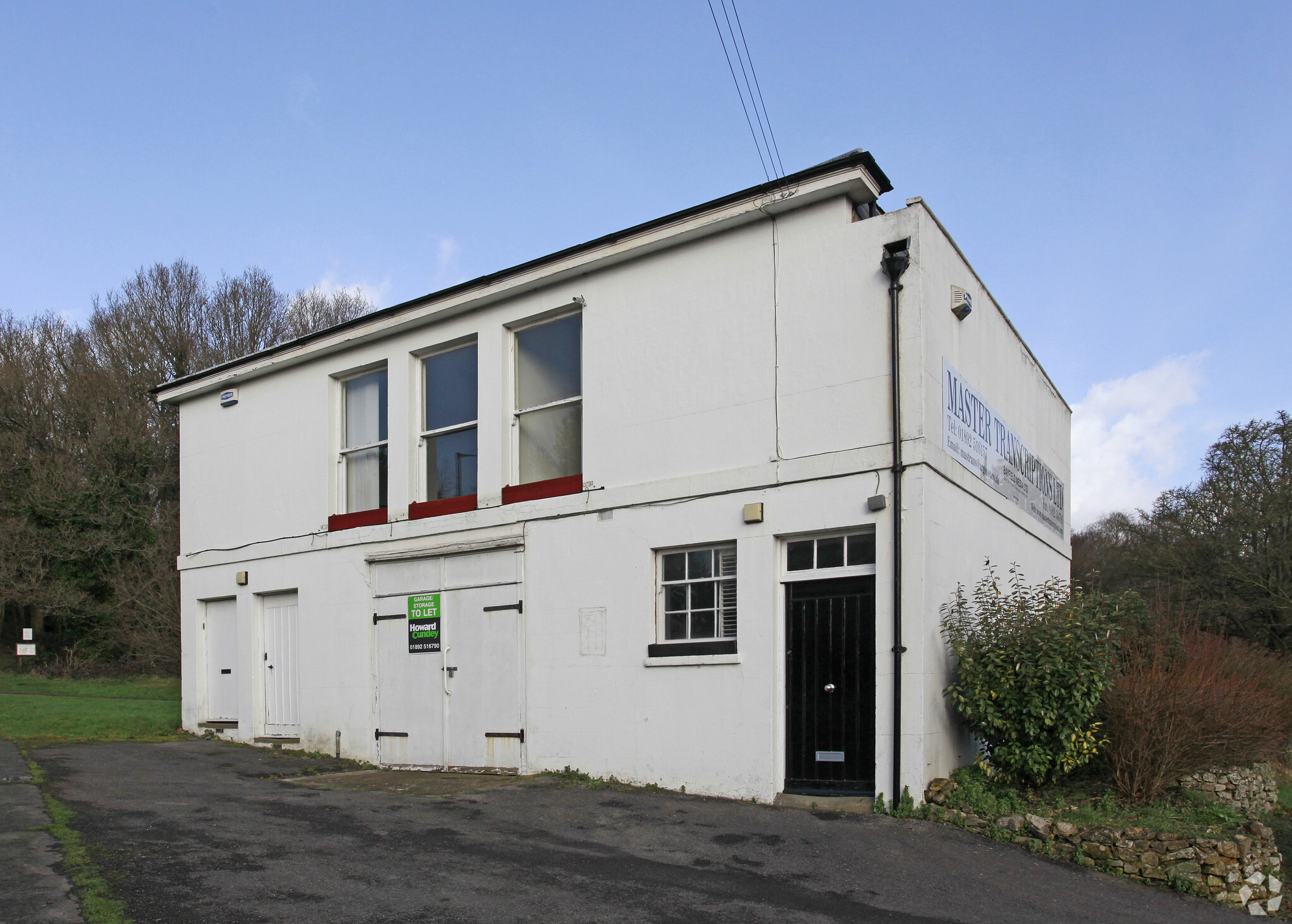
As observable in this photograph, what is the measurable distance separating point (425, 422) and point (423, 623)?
8.78 ft

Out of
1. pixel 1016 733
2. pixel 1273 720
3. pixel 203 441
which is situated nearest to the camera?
pixel 1016 733

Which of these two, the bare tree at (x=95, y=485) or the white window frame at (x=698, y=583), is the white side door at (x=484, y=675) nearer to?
the white window frame at (x=698, y=583)

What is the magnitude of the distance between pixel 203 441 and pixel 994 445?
→ 1212 cm

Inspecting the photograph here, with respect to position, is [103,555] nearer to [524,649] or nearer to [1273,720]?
[524,649]

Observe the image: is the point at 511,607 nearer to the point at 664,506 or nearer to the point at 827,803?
the point at 664,506

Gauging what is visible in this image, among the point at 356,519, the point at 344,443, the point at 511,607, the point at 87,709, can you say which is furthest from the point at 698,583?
the point at 87,709

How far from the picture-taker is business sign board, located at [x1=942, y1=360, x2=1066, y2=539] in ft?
33.0

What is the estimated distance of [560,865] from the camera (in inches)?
284

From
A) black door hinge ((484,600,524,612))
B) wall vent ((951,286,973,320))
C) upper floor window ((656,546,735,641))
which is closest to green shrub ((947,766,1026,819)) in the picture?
upper floor window ((656,546,735,641))

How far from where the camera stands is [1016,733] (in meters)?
8.62

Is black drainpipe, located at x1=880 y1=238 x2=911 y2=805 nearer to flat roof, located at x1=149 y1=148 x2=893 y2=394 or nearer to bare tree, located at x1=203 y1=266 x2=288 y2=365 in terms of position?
flat roof, located at x1=149 y1=148 x2=893 y2=394

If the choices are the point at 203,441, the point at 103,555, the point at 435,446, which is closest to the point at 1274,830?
the point at 435,446

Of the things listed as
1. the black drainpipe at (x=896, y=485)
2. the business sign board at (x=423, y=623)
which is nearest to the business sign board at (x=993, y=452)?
the black drainpipe at (x=896, y=485)

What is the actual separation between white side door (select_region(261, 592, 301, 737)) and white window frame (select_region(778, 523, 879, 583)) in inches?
311
